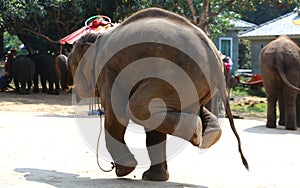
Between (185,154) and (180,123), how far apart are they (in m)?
2.82

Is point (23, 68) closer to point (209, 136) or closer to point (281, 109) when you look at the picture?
point (281, 109)

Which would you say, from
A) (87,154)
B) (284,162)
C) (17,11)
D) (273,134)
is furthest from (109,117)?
(17,11)

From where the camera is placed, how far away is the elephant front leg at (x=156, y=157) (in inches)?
257

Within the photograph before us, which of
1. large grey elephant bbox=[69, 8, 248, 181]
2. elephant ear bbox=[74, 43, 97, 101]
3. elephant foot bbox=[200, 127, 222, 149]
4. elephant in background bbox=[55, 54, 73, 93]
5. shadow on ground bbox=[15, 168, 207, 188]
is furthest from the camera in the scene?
elephant in background bbox=[55, 54, 73, 93]

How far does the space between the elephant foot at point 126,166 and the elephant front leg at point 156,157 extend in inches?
10.1

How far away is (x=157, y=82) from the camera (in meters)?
5.92

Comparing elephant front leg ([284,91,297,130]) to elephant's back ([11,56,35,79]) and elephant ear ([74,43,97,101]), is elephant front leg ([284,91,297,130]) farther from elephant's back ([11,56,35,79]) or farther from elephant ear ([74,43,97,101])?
elephant's back ([11,56,35,79])

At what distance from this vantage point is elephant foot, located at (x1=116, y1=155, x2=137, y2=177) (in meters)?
6.35

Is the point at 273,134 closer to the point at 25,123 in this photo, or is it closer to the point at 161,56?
the point at 25,123

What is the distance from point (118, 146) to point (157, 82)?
941 millimetres

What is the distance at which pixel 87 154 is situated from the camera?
826cm

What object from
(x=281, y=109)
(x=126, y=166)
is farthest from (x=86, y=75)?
(x=281, y=109)

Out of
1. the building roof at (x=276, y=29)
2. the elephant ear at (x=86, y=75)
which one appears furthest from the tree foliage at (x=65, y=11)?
the elephant ear at (x=86, y=75)

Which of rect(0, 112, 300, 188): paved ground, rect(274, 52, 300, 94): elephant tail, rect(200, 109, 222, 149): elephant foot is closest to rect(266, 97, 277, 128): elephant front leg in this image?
rect(274, 52, 300, 94): elephant tail
